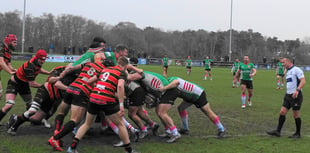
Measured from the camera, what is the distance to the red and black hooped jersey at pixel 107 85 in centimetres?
558

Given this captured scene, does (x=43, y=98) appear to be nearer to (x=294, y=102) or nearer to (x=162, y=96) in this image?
(x=162, y=96)

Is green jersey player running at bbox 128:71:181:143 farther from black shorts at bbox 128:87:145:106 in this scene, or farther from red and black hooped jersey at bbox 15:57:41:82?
red and black hooped jersey at bbox 15:57:41:82

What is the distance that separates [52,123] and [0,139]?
75.3 inches

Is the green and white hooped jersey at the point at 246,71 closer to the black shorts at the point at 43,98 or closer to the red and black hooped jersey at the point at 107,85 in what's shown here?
the black shorts at the point at 43,98

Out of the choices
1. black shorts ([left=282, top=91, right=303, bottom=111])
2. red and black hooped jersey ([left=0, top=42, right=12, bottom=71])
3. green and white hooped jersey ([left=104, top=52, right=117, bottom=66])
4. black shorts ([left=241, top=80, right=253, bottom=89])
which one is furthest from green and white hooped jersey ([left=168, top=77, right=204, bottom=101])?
black shorts ([left=241, top=80, right=253, bottom=89])

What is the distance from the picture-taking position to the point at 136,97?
23.8 feet

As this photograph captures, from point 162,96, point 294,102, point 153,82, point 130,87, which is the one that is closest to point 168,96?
point 162,96

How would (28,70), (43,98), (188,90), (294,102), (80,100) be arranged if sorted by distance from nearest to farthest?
(80,100)
(43,98)
(28,70)
(188,90)
(294,102)

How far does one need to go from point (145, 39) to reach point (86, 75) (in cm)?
9333

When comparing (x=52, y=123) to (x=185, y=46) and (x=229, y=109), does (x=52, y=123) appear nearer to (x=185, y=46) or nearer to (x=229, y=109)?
(x=229, y=109)

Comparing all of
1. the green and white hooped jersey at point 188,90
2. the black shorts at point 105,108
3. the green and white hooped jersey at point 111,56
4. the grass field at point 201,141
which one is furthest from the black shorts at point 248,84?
the black shorts at point 105,108

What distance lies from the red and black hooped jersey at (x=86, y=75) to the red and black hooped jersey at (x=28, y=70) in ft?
5.65

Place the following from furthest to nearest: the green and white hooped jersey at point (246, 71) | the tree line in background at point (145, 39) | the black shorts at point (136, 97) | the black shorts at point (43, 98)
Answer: the tree line in background at point (145, 39)
the green and white hooped jersey at point (246, 71)
the black shorts at point (136, 97)
the black shorts at point (43, 98)

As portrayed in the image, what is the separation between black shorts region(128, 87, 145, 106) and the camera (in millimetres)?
7238
